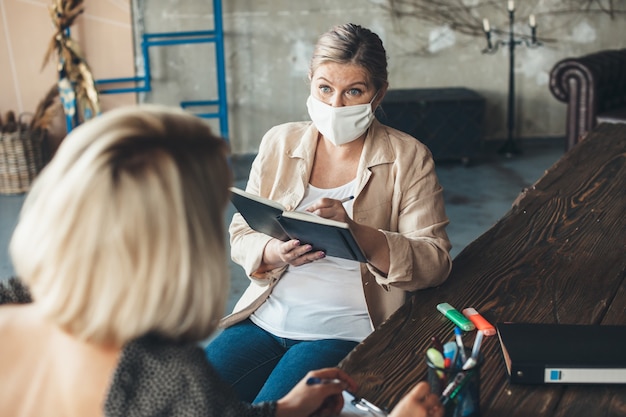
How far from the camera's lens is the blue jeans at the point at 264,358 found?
5.84 ft

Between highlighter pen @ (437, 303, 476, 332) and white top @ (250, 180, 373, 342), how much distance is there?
1.05ft

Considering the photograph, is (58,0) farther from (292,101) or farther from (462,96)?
(462,96)

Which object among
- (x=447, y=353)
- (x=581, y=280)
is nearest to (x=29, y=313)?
(x=447, y=353)

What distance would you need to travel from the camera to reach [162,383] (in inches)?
41.1

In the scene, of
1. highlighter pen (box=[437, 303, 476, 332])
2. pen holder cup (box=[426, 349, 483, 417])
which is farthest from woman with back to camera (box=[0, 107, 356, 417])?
highlighter pen (box=[437, 303, 476, 332])

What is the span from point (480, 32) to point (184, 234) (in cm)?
527

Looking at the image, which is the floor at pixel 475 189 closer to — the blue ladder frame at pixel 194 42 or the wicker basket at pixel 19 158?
the wicker basket at pixel 19 158

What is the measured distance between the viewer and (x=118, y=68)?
562 cm

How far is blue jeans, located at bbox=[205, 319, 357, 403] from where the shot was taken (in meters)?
1.78

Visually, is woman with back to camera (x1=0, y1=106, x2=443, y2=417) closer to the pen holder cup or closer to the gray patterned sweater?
the gray patterned sweater

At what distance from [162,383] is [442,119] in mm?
4660

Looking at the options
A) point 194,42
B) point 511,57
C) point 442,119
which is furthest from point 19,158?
point 511,57

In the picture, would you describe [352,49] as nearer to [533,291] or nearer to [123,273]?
[533,291]

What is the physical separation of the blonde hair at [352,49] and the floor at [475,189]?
5.67 feet
